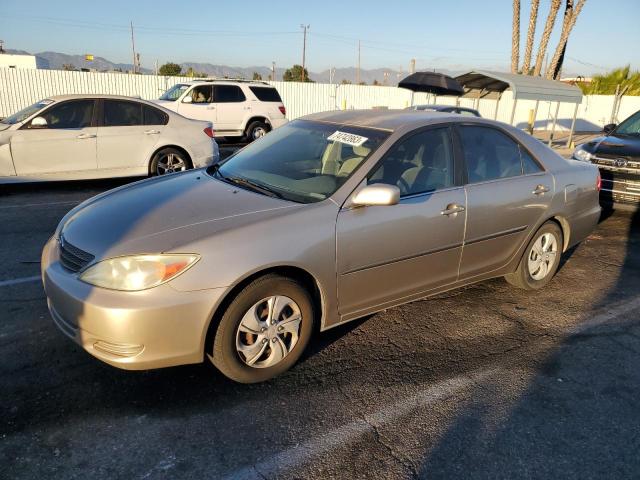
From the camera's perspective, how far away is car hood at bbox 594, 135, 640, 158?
24.3 feet

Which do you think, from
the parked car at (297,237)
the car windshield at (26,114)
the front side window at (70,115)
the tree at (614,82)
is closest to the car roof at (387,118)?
the parked car at (297,237)

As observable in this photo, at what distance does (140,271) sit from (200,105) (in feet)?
44.0

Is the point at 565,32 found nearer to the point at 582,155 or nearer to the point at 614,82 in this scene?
the point at 614,82

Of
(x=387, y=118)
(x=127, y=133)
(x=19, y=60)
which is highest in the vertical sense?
(x=19, y=60)

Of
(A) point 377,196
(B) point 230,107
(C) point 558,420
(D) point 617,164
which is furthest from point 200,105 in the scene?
(C) point 558,420

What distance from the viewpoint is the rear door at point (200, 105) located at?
15.0 m

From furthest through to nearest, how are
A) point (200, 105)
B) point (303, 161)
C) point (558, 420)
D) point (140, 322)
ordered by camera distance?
point (200, 105), point (303, 161), point (558, 420), point (140, 322)

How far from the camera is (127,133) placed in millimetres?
8312

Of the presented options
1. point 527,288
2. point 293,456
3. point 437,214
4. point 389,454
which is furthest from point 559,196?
point 293,456

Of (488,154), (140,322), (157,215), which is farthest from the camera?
(488,154)

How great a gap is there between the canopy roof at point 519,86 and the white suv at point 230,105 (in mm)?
6829

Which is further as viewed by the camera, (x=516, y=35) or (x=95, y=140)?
(x=516, y=35)

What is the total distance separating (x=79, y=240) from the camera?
10.1 feet

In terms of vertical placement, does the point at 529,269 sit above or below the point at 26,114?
below
